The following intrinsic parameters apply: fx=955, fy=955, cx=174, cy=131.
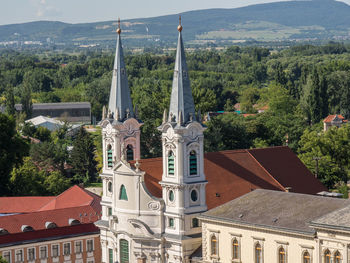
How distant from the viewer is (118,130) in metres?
65.9

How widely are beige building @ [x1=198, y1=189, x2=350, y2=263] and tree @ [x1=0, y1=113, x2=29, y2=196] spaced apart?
36.9 metres

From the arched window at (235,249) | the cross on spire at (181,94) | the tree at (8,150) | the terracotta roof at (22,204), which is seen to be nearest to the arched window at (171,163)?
the cross on spire at (181,94)

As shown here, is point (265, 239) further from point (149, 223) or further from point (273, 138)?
point (273, 138)

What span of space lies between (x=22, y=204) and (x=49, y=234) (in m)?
9.45

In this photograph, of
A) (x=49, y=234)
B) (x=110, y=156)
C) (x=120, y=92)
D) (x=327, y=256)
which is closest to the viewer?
(x=327, y=256)

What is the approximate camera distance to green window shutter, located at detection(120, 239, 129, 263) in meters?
64.1

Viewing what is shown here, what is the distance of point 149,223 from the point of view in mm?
63031

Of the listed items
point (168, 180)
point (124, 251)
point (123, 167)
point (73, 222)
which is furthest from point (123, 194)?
point (73, 222)

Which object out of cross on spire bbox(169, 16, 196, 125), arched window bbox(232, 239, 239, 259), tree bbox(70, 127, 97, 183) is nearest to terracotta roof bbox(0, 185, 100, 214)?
cross on spire bbox(169, 16, 196, 125)

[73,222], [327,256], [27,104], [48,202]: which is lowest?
[27,104]

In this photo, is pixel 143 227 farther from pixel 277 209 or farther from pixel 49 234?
pixel 49 234

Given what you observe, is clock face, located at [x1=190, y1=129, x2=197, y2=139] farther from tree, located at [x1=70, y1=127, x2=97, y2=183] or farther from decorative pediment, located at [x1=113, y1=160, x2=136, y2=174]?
tree, located at [x1=70, y1=127, x2=97, y2=183]

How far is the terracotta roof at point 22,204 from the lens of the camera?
78.1 metres

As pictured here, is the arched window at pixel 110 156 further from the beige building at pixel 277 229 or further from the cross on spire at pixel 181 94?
the beige building at pixel 277 229
